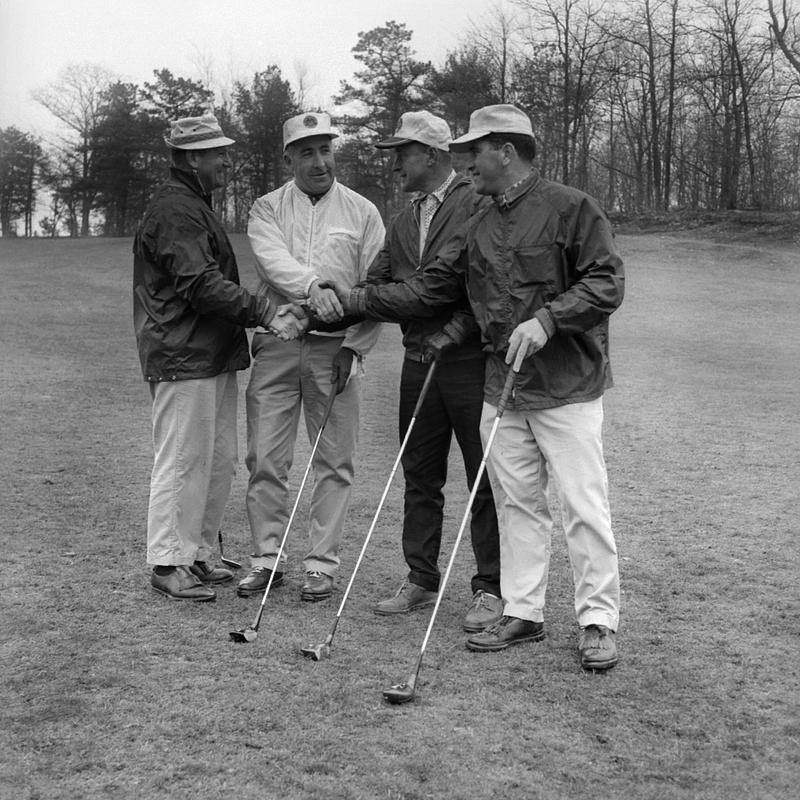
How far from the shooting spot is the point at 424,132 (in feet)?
16.3

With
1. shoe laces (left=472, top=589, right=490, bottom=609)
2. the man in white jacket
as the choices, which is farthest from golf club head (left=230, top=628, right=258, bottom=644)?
shoe laces (left=472, top=589, right=490, bottom=609)

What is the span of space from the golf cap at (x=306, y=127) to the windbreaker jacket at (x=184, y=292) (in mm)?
504

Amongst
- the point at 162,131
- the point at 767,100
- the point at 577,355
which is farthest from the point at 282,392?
the point at 162,131

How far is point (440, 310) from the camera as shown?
4906 millimetres

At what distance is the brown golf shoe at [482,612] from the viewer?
4.74m

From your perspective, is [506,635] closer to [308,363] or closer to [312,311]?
[308,363]

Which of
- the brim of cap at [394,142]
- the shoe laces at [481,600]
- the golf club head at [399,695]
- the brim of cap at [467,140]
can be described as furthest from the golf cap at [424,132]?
the golf club head at [399,695]

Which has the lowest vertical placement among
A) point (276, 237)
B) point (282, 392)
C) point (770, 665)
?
point (770, 665)

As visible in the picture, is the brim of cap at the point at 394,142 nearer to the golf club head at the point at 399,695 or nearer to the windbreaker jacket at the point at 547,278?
the windbreaker jacket at the point at 547,278

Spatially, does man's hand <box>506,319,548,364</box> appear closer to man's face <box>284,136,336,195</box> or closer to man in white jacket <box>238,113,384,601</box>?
man in white jacket <box>238,113,384,601</box>

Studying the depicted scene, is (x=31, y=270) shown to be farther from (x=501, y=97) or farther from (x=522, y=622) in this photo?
(x=522, y=622)

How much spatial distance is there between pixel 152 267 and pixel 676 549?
10.4 ft

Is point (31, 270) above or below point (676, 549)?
above

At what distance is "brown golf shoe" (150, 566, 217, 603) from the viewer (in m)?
5.09
